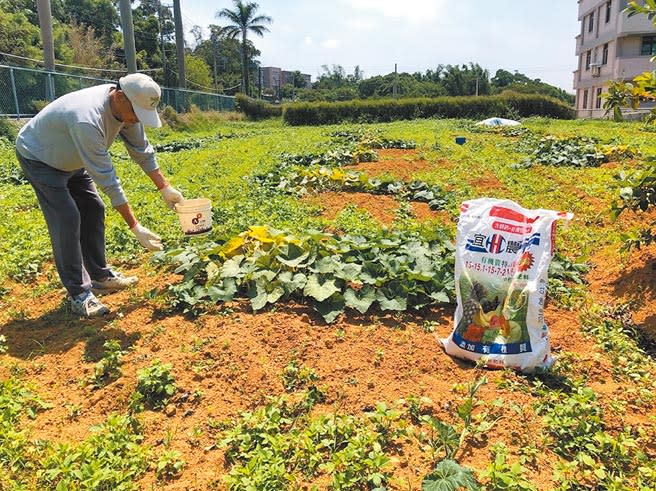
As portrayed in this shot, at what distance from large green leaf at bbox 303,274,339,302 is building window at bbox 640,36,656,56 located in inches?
1468

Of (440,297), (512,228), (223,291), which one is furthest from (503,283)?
(223,291)

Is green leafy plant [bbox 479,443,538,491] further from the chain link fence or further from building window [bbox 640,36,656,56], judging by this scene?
building window [bbox 640,36,656,56]

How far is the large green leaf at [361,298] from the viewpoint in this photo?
3.04m

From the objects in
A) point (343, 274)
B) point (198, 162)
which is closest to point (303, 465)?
point (343, 274)

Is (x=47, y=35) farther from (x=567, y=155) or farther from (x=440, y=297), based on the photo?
(x=440, y=297)

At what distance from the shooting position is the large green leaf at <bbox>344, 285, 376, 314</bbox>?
120 inches

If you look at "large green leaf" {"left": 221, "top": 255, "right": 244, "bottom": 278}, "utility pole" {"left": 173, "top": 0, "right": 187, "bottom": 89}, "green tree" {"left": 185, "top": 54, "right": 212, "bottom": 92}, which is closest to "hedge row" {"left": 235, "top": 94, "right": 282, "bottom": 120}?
"utility pole" {"left": 173, "top": 0, "right": 187, "bottom": 89}

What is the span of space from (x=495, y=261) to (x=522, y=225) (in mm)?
217

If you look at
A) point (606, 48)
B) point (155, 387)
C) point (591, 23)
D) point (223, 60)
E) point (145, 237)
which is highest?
point (223, 60)

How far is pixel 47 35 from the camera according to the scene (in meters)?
14.4

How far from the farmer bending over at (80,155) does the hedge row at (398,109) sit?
25.2 metres

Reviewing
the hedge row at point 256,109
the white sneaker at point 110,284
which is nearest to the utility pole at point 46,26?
the white sneaker at point 110,284

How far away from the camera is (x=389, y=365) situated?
2.64 m

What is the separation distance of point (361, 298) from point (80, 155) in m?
1.80
